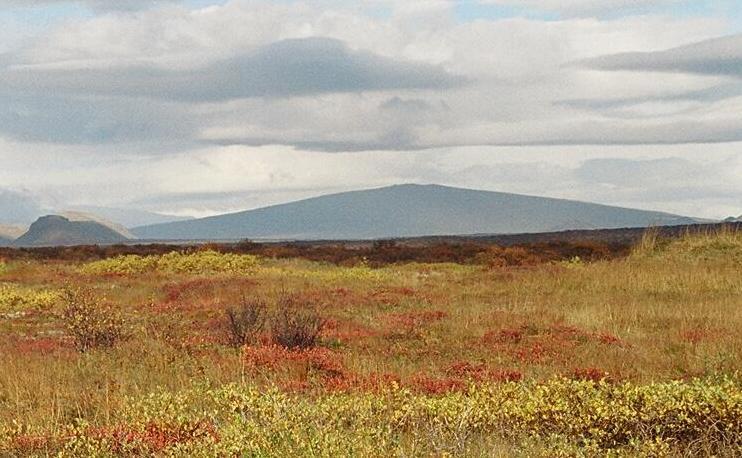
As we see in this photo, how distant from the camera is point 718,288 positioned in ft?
72.2

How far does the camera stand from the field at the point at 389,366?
714 centimetres

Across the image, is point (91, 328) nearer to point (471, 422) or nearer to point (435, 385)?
point (435, 385)

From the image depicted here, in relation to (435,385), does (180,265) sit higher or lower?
higher

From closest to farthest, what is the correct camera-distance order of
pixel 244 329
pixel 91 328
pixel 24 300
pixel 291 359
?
1. pixel 291 359
2. pixel 91 328
3. pixel 244 329
4. pixel 24 300

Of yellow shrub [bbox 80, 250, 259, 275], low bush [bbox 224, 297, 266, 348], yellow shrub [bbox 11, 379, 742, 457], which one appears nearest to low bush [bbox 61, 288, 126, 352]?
low bush [bbox 224, 297, 266, 348]

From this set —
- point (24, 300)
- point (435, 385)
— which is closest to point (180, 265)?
point (24, 300)

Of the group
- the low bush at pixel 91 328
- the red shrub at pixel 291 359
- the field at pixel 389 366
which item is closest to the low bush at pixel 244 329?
the field at pixel 389 366

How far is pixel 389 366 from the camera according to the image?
1208 cm

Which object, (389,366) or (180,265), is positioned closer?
(389,366)

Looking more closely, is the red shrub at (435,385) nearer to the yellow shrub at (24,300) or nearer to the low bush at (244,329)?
the low bush at (244,329)

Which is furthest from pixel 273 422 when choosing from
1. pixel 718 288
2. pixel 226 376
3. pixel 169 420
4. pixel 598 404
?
pixel 718 288

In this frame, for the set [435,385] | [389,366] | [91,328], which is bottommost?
[389,366]

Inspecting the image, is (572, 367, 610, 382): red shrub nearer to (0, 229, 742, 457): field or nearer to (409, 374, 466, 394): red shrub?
(0, 229, 742, 457): field

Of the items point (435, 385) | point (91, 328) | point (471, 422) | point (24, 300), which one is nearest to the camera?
point (471, 422)
